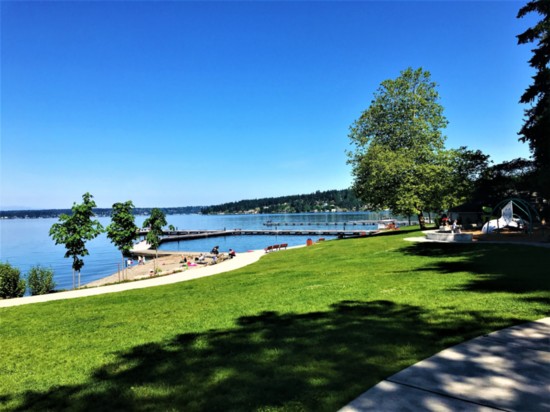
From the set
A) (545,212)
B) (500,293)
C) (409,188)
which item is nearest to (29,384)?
(500,293)

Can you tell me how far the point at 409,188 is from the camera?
30.6 metres

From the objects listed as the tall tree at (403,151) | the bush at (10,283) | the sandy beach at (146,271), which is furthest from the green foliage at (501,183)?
the bush at (10,283)

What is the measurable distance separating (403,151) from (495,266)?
71.0 ft

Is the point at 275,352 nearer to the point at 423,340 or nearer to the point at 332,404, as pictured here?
the point at 332,404

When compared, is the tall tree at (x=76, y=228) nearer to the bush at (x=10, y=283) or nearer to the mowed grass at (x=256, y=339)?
the bush at (x=10, y=283)

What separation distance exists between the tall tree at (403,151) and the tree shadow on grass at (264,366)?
25.1m

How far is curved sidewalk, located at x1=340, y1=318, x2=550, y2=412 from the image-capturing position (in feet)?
11.5

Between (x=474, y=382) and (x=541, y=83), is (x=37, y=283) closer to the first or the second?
(x=474, y=382)

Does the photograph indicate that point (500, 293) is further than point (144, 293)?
No

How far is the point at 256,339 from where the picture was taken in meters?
6.00

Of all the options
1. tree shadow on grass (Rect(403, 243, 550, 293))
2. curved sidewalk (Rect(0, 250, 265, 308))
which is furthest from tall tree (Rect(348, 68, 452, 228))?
curved sidewalk (Rect(0, 250, 265, 308))

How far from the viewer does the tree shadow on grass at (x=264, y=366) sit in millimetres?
3939

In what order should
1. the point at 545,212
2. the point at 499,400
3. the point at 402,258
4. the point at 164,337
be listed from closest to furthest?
1. the point at 499,400
2. the point at 164,337
3. the point at 402,258
4. the point at 545,212

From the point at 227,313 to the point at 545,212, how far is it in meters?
35.5
